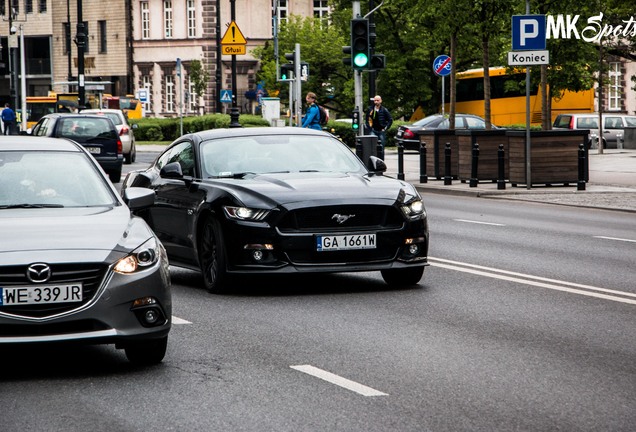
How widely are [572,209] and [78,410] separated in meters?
17.5

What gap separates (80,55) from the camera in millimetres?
50031

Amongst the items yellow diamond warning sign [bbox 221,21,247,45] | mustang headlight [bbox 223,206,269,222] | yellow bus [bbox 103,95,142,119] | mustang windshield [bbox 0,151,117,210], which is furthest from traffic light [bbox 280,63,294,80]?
yellow bus [bbox 103,95,142,119]

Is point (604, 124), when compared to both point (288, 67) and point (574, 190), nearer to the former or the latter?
point (288, 67)

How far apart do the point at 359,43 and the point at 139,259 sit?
2327 cm

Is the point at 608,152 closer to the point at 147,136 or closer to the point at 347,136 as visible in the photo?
the point at 347,136

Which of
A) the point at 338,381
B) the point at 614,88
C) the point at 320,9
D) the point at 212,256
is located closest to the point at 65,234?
the point at 338,381

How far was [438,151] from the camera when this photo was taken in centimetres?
3234

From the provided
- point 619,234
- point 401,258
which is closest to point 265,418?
point 401,258

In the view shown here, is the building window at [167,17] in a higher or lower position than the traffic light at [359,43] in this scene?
higher

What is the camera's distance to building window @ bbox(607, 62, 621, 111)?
248ft

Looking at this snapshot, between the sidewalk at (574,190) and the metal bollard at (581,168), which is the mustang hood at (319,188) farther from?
the metal bollard at (581,168)

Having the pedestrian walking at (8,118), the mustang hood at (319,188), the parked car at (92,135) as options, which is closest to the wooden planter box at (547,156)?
the parked car at (92,135)

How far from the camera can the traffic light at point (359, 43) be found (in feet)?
102

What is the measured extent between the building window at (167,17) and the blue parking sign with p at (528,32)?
7117 centimetres
